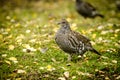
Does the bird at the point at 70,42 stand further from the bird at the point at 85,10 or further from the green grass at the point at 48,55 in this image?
the bird at the point at 85,10

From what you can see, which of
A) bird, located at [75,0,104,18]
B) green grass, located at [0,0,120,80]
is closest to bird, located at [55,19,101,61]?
green grass, located at [0,0,120,80]

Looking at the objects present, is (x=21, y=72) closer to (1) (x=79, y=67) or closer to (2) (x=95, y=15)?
(1) (x=79, y=67)

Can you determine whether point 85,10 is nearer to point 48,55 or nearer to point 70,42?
point 48,55

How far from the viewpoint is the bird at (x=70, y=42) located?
313 inches

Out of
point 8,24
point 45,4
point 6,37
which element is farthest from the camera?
point 45,4

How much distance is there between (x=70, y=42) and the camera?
26.2 ft

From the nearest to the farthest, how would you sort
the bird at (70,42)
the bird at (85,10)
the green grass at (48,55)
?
the green grass at (48,55) < the bird at (70,42) < the bird at (85,10)

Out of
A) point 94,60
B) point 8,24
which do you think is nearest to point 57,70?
point 94,60

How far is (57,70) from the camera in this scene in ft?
24.7

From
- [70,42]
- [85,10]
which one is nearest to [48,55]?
[70,42]

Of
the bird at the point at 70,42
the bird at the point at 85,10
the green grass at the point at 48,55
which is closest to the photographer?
the green grass at the point at 48,55

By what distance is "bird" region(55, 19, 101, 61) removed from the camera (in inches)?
313

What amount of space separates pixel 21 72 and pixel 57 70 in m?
0.76

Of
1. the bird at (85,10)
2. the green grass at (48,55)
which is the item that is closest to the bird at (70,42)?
the green grass at (48,55)
